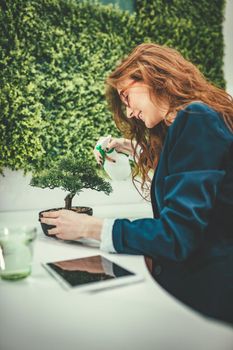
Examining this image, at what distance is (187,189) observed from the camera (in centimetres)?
84

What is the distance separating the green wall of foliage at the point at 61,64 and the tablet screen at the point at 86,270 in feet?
3.58

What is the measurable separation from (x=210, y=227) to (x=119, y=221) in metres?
0.25

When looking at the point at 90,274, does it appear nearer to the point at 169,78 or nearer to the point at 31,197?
the point at 169,78

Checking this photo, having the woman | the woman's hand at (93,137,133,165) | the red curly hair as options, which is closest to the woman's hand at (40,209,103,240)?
the woman

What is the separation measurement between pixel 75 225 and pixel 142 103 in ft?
1.70

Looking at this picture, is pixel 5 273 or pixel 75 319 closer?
pixel 75 319

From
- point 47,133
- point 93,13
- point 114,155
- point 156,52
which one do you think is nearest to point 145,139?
point 114,155

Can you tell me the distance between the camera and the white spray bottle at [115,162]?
165 cm

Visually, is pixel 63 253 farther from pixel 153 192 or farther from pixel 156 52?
pixel 156 52

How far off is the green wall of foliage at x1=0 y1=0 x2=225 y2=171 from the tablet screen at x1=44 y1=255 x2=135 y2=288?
109 centimetres

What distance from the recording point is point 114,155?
66.2 inches

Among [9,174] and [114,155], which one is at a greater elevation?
[114,155]

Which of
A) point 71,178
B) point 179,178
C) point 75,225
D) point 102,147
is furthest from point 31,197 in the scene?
point 179,178

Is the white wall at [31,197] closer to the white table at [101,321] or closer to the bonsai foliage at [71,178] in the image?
the bonsai foliage at [71,178]
